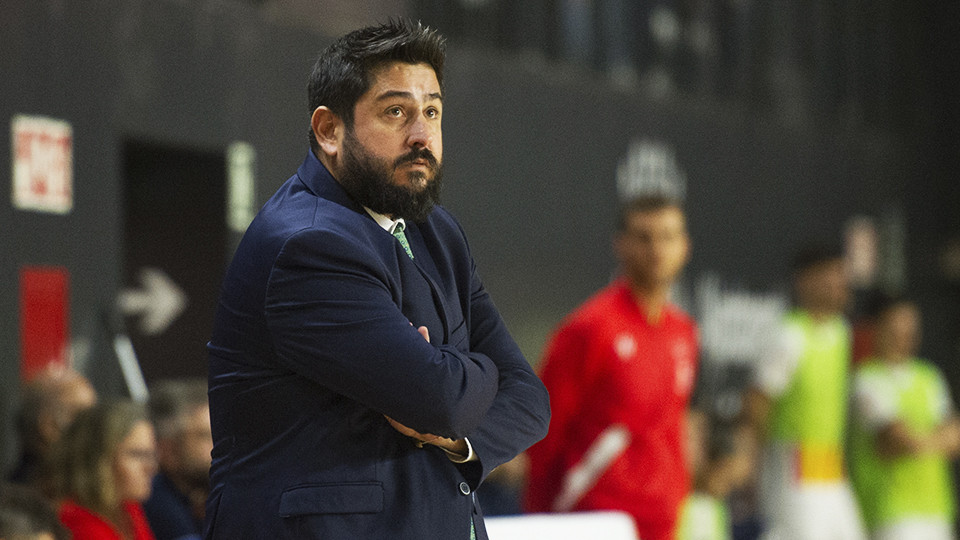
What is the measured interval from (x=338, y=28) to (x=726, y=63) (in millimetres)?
3624

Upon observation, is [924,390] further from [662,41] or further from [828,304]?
[662,41]

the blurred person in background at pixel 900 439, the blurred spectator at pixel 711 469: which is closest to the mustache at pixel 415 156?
the blurred spectator at pixel 711 469

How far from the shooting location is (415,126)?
1.84 m

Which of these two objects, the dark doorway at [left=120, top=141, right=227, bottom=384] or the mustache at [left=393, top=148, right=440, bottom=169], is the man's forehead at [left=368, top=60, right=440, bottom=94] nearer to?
the mustache at [left=393, top=148, right=440, bottom=169]

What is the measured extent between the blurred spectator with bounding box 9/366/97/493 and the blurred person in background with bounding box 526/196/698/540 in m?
1.41

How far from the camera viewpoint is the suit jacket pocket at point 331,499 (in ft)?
5.59

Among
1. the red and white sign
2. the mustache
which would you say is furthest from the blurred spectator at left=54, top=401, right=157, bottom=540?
the mustache

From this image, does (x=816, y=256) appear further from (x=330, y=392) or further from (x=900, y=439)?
(x=330, y=392)

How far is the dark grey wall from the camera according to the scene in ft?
15.3

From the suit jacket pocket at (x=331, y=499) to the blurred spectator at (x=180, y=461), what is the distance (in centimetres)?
218

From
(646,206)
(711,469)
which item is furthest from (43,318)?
(711,469)

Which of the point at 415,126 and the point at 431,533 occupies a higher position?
the point at 415,126

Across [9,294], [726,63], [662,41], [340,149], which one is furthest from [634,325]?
[726,63]

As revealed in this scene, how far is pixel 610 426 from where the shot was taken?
4.22 m
